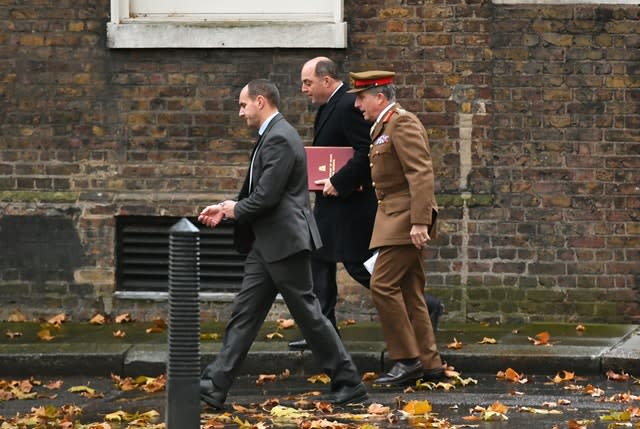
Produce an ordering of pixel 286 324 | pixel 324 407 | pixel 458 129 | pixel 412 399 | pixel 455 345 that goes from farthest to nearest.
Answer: pixel 458 129, pixel 286 324, pixel 455 345, pixel 412 399, pixel 324 407

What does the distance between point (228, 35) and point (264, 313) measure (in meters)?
3.78

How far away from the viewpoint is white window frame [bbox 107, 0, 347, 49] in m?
12.3

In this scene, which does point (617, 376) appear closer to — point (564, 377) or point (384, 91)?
point (564, 377)

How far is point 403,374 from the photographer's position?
9820 mm

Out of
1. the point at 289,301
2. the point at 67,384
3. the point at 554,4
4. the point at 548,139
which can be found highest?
the point at 554,4

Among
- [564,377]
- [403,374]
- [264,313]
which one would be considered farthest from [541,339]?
[264,313]

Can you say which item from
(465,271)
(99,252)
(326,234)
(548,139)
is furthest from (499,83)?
(99,252)

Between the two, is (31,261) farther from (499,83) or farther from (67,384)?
(499,83)

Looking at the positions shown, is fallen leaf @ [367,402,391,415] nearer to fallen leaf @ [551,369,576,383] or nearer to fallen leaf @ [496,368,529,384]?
fallen leaf @ [496,368,529,384]

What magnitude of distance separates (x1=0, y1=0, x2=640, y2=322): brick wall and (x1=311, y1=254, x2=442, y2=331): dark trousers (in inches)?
64.4

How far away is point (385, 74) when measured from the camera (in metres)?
9.77

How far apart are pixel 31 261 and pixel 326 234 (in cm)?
316

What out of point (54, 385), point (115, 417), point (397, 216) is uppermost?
point (397, 216)

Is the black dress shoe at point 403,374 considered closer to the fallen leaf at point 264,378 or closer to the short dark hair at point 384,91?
the fallen leaf at point 264,378
